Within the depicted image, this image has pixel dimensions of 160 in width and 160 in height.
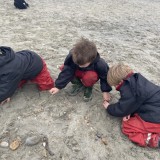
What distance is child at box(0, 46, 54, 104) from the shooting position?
308cm

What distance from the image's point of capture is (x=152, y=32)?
587 cm

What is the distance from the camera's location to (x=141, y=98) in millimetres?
2959

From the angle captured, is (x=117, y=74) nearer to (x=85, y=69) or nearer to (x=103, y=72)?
(x=103, y=72)

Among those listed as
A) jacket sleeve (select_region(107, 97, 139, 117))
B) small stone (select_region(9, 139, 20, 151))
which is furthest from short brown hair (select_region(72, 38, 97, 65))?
small stone (select_region(9, 139, 20, 151))

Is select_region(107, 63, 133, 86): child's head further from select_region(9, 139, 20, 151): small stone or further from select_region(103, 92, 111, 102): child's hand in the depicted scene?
select_region(9, 139, 20, 151): small stone

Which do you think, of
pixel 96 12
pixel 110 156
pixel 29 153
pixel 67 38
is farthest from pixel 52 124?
pixel 96 12

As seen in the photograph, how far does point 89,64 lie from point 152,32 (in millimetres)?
3042

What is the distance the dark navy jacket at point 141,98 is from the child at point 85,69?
393 millimetres

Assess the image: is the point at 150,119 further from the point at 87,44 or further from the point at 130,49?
the point at 130,49

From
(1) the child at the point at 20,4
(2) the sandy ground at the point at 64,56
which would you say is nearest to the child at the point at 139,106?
(2) the sandy ground at the point at 64,56

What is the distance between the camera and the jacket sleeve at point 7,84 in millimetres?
3070

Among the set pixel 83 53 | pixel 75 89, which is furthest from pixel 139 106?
pixel 75 89

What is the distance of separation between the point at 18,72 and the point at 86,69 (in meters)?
0.76

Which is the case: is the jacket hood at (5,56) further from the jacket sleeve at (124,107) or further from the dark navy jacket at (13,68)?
the jacket sleeve at (124,107)
